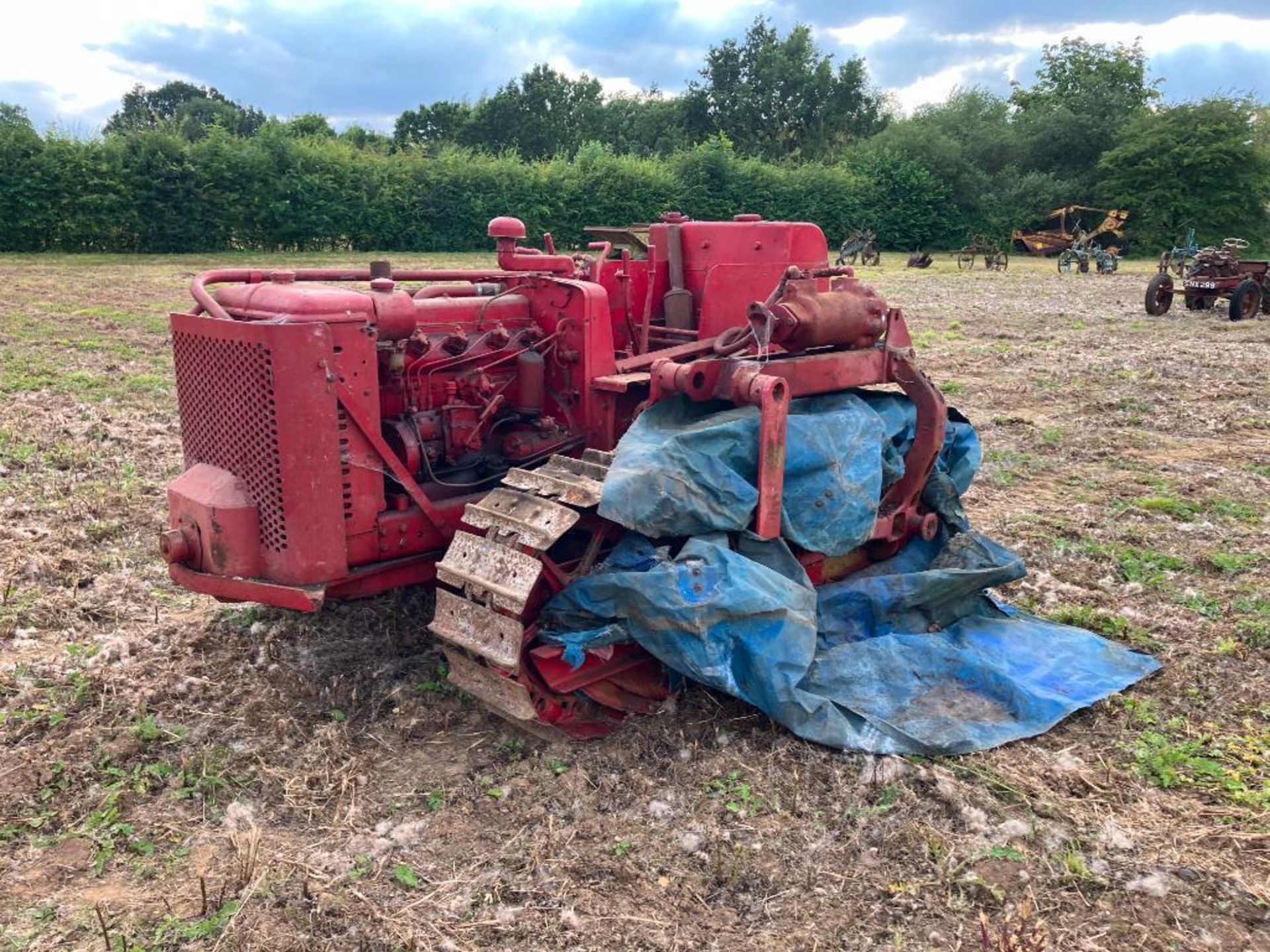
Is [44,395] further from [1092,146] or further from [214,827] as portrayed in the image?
[1092,146]

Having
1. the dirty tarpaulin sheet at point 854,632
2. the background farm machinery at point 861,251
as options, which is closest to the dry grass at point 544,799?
the dirty tarpaulin sheet at point 854,632

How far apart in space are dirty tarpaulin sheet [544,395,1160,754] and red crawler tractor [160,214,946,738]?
158 mm

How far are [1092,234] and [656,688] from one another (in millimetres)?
36751

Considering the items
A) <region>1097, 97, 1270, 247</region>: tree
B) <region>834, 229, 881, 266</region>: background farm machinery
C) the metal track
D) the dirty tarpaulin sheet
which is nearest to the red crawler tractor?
the metal track

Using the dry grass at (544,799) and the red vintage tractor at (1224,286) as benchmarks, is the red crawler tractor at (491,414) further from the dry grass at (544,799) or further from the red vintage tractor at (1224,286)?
the red vintage tractor at (1224,286)

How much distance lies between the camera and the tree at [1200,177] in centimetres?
3659

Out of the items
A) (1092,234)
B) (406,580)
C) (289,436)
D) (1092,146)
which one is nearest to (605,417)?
(406,580)

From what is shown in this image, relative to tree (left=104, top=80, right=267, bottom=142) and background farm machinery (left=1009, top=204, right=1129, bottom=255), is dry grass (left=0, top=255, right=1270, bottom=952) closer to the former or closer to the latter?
background farm machinery (left=1009, top=204, right=1129, bottom=255)

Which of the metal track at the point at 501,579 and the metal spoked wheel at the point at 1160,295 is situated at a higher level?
the metal spoked wheel at the point at 1160,295

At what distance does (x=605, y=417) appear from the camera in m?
4.65

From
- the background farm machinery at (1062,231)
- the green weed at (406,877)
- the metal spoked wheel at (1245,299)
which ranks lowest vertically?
the green weed at (406,877)

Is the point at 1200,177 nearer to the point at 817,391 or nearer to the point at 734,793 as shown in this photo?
the point at 817,391

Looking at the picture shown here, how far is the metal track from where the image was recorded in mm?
3684

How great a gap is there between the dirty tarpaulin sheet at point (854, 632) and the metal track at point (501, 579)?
0.21 m
